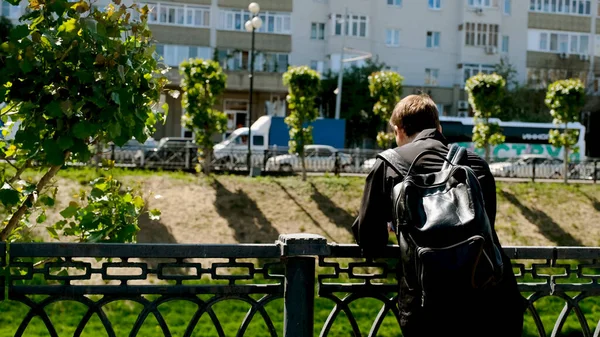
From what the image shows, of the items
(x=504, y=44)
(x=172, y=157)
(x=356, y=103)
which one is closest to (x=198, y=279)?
(x=172, y=157)

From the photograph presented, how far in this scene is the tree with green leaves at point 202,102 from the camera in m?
→ 24.8

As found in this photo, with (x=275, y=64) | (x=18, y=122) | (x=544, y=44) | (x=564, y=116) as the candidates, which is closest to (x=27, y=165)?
(x=18, y=122)

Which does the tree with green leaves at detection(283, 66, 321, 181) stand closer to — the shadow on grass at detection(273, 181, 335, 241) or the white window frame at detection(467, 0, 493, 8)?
the shadow on grass at detection(273, 181, 335, 241)

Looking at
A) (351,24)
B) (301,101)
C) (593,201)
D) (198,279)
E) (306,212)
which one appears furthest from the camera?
(351,24)

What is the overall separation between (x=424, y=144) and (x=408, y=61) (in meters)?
44.6

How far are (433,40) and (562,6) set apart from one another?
8696 mm

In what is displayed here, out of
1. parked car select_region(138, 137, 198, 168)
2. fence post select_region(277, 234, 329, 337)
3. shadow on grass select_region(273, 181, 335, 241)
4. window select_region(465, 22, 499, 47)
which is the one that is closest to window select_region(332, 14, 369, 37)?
window select_region(465, 22, 499, 47)

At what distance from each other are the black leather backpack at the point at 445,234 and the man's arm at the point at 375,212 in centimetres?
23

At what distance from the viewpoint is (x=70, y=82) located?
14.2 feet

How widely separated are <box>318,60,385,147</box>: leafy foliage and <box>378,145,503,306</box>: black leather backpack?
40.5 meters

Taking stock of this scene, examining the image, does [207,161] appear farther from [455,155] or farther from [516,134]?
[516,134]

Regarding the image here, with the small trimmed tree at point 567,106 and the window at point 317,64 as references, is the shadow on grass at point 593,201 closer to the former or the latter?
the small trimmed tree at point 567,106

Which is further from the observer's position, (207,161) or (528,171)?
(528,171)

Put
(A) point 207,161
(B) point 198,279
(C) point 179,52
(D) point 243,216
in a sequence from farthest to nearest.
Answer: (C) point 179,52
(A) point 207,161
(D) point 243,216
(B) point 198,279
